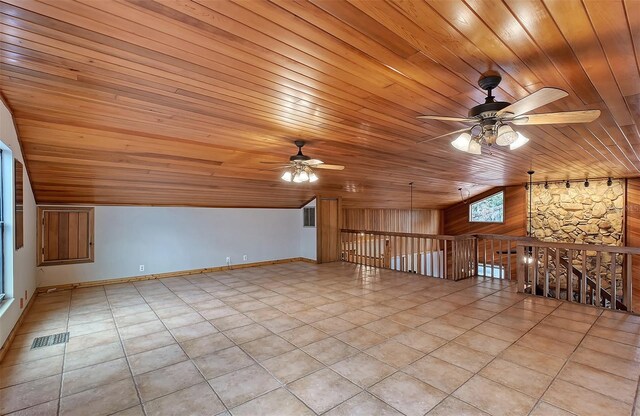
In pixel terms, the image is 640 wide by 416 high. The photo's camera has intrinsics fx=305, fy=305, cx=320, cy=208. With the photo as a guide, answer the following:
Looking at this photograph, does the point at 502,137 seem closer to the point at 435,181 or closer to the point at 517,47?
the point at 517,47

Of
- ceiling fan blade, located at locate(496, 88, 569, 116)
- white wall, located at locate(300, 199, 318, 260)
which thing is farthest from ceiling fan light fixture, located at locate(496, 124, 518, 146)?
white wall, located at locate(300, 199, 318, 260)

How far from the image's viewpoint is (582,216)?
788 cm

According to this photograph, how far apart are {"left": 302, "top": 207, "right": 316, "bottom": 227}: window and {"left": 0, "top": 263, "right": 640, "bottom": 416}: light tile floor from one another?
328cm

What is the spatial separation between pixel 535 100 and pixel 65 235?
268 inches

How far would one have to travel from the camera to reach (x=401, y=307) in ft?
13.7

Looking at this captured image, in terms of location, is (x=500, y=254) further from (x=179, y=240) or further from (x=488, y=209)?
(x=179, y=240)

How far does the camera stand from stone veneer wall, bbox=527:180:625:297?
734 centimetres

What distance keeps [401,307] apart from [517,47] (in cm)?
330

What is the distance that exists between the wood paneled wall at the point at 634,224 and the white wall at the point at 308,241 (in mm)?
7304

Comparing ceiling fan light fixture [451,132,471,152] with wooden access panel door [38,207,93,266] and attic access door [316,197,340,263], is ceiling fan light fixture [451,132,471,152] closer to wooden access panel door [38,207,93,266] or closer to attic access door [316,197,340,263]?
attic access door [316,197,340,263]

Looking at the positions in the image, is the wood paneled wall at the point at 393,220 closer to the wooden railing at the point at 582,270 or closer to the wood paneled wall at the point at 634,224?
the wooden railing at the point at 582,270

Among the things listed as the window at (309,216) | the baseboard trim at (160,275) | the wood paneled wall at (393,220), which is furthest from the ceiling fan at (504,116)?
the wood paneled wall at (393,220)

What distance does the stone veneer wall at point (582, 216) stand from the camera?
7336 millimetres

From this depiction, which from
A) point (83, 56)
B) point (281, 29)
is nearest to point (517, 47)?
point (281, 29)
